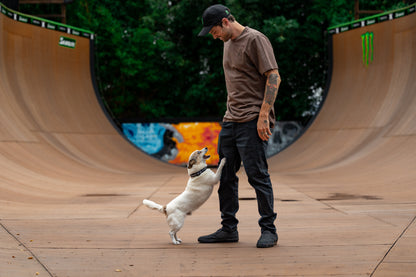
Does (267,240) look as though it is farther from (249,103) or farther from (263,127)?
(249,103)

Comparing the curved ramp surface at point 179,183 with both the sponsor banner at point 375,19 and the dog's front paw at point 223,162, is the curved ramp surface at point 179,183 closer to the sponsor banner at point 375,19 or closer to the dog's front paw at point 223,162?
the sponsor banner at point 375,19

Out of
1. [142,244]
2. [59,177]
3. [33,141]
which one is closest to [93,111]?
[33,141]

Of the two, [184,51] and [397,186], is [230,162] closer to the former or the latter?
[397,186]

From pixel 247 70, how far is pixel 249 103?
26 centimetres

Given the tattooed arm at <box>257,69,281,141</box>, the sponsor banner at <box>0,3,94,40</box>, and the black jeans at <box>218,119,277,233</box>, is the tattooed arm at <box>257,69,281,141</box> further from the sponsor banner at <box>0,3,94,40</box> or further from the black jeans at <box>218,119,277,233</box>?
the sponsor banner at <box>0,3,94,40</box>

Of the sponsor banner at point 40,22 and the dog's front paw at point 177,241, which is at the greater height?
the sponsor banner at point 40,22

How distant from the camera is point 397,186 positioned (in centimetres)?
757

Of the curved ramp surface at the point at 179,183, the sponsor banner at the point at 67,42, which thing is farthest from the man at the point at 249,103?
the sponsor banner at the point at 67,42

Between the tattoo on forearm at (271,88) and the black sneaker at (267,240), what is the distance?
3.31ft

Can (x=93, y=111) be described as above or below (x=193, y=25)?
below

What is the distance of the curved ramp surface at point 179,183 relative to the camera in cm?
340

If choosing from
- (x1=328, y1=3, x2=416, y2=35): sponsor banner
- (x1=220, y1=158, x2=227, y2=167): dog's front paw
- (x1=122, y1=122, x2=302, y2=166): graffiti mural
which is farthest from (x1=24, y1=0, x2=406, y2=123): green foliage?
(x1=220, y1=158, x2=227, y2=167): dog's front paw

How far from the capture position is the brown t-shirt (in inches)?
146

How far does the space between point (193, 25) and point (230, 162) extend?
1715 cm
